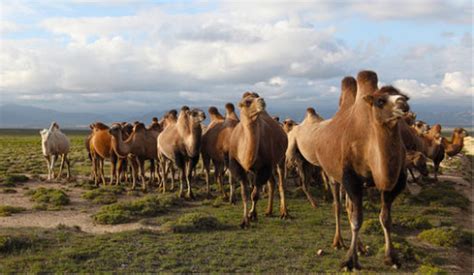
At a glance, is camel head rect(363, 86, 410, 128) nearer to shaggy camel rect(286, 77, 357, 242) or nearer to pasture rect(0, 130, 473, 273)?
shaggy camel rect(286, 77, 357, 242)

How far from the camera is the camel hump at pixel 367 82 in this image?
25.4ft

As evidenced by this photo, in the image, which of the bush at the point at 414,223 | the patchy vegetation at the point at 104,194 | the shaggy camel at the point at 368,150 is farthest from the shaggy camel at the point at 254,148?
the patchy vegetation at the point at 104,194

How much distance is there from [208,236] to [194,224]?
0.84 meters

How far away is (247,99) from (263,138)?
125cm

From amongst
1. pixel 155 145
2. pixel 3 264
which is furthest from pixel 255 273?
pixel 155 145

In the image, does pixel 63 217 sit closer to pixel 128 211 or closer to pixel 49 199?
pixel 128 211

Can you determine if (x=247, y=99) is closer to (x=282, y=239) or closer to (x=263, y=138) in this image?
(x=263, y=138)

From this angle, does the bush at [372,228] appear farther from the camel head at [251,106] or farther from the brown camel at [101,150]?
the brown camel at [101,150]

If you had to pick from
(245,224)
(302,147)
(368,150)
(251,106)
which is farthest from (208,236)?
(368,150)

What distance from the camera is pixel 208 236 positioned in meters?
10.1

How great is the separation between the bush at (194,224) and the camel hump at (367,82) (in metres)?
5.04

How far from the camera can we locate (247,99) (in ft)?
34.0

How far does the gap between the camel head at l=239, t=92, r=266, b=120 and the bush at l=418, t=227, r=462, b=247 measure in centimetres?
466

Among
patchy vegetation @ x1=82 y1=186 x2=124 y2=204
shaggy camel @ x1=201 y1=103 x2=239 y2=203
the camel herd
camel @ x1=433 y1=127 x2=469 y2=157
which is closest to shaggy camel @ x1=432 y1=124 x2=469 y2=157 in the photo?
camel @ x1=433 y1=127 x2=469 y2=157
